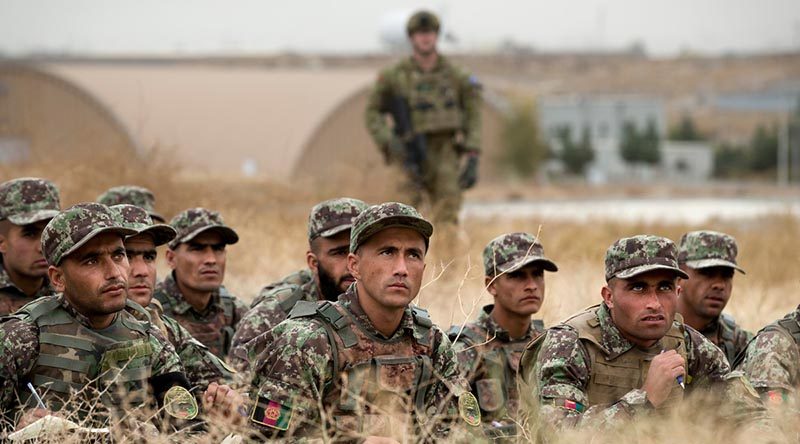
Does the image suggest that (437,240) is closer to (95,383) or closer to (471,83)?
(471,83)

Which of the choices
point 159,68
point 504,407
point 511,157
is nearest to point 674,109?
point 511,157

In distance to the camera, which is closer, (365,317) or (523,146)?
(365,317)

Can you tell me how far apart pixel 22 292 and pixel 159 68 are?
1158 inches

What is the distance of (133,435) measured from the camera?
5.06 meters

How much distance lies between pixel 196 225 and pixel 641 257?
10.8ft

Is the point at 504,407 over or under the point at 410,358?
under

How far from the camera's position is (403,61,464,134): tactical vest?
1209 cm

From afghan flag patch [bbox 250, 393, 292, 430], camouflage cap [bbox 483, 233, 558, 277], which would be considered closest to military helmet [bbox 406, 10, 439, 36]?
camouflage cap [bbox 483, 233, 558, 277]

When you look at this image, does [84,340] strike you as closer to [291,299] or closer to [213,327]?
[291,299]

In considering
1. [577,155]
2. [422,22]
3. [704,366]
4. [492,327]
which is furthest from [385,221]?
[577,155]

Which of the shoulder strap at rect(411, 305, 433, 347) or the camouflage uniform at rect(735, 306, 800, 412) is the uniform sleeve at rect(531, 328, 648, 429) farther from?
the camouflage uniform at rect(735, 306, 800, 412)

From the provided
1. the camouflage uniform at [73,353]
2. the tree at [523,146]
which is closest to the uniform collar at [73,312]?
the camouflage uniform at [73,353]

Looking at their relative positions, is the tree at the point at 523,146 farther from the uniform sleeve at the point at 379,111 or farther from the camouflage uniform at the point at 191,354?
the camouflage uniform at the point at 191,354

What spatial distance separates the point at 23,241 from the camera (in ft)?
22.7
